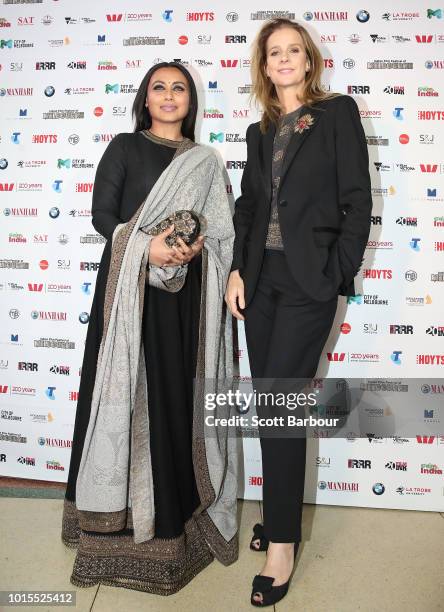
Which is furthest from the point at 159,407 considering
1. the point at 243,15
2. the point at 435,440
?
the point at 243,15

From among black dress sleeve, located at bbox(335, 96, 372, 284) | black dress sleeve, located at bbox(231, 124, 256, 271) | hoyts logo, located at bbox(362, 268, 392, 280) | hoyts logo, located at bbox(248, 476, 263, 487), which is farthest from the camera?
hoyts logo, located at bbox(248, 476, 263, 487)

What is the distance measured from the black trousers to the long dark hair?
0.67 metres

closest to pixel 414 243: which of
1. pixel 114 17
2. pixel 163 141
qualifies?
pixel 163 141

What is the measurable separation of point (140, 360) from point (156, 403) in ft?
0.53

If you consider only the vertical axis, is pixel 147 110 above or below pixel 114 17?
below

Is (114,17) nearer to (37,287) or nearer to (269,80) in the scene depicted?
(269,80)

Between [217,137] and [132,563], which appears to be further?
[217,137]

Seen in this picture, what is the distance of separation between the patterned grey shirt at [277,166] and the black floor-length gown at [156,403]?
32cm

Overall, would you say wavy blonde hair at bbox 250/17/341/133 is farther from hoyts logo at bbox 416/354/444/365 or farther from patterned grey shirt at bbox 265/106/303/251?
hoyts logo at bbox 416/354/444/365

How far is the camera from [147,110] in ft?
6.65

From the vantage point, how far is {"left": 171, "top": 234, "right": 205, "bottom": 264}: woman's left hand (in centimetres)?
168
